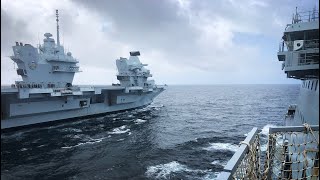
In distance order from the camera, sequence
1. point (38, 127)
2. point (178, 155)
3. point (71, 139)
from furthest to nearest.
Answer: point (38, 127) < point (71, 139) < point (178, 155)

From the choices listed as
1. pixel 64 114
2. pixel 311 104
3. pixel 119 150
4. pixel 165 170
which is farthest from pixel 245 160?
pixel 64 114

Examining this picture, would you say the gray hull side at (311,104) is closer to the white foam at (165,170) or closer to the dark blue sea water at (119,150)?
the dark blue sea water at (119,150)

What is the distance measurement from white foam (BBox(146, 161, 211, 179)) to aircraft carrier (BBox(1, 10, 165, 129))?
1596 cm

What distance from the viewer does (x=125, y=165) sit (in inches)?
759

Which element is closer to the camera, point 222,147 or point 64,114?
point 222,147

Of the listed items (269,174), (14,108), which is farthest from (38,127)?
(269,174)

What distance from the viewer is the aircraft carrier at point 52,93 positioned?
100 feet

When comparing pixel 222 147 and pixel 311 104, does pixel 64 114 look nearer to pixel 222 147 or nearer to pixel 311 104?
pixel 222 147

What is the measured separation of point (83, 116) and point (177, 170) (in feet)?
78.2

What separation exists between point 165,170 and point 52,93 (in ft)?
64.8

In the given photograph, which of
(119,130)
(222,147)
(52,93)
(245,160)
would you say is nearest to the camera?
(245,160)

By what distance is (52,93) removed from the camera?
3253 cm

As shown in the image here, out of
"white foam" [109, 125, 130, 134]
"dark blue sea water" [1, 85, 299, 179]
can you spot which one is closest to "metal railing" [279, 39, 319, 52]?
"dark blue sea water" [1, 85, 299, 179]

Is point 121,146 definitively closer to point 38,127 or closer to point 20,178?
point 20,178
